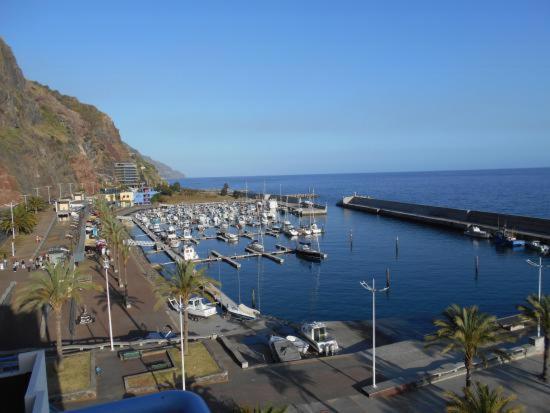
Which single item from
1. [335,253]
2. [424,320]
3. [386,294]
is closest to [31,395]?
[424,320]

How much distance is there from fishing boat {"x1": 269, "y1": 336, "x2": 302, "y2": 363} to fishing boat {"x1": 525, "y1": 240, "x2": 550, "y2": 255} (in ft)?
191

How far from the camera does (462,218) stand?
103 m

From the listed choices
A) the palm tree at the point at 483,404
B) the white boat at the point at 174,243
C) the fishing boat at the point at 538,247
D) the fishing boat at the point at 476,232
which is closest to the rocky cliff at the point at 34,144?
the white boat at the point at 174,243

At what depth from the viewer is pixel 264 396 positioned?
71.9 feet

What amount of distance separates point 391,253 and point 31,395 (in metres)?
68.9

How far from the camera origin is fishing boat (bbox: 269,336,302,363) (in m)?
28.1

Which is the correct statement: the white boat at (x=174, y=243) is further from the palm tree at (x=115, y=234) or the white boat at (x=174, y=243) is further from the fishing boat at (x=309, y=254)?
the palm tree at (x=115, y=234)

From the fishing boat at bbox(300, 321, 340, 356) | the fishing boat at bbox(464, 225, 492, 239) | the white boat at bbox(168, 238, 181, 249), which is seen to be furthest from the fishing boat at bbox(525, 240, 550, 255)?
the white boat at bbox(168, 238, 181, 249)

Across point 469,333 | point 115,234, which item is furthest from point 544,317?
point 115,234

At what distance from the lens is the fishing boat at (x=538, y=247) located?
2816 inches

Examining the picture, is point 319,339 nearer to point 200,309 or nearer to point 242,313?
point 242,313

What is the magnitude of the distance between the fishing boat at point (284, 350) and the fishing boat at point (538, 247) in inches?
2288

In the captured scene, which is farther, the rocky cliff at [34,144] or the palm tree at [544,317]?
the rocky cliff at [34,144]

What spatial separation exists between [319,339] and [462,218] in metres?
80.8
